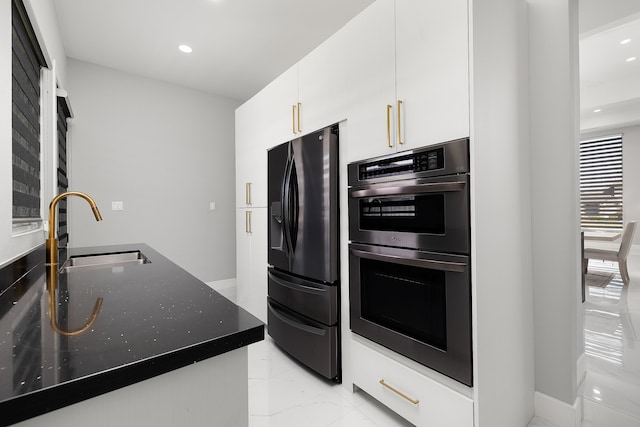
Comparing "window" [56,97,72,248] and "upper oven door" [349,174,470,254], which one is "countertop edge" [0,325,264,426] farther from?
"window" [56,97,72,248]

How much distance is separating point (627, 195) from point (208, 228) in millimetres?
7957

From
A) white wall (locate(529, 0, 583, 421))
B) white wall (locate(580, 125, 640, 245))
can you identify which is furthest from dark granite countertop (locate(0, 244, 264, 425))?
white wall (locate(580, 125, 640, 245))

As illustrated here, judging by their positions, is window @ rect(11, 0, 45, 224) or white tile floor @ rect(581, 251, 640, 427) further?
white tile floor @ rect(581, 251, 640, 427)

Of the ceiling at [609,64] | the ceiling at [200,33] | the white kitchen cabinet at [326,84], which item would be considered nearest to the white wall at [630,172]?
the ceiling at [609,64]

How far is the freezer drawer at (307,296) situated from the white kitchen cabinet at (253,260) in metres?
0.27

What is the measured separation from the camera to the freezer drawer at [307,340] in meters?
1.90

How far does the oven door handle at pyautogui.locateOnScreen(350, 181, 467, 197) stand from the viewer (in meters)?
1.28

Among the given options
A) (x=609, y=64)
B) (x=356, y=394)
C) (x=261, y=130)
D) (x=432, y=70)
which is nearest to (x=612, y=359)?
(x=356, y=394)

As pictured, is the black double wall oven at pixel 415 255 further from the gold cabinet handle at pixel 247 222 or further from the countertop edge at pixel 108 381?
the gold cabinet handle at pixel 247 222

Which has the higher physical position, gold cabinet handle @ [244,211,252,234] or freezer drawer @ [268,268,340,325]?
gold cabinet handle @ [244,211,252,234]

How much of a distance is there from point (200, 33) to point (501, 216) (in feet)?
9.51

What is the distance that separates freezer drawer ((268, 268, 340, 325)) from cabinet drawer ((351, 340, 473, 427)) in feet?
0.77

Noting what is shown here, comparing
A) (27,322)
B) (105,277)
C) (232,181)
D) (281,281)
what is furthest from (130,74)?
(27,322)

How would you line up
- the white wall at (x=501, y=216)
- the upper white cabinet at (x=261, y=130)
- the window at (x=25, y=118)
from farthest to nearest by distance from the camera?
the upper white cabinet at (x=261, y=130) < the window at (x=25, y=118) < the white wall at (x=501, y=216)
